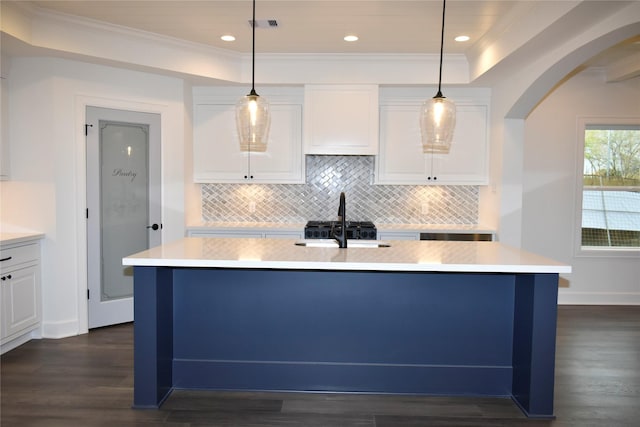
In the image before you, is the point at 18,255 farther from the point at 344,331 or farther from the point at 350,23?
the point at 350,23

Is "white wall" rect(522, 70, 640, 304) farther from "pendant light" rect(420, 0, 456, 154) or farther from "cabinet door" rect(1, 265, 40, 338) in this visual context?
"cabinet door" rect(1, 265, 40, 338)

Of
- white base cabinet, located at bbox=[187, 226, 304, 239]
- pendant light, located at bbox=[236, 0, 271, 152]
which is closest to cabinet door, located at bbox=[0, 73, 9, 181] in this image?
white base cabinet, located at bbox=[187, 226, 304, 239]

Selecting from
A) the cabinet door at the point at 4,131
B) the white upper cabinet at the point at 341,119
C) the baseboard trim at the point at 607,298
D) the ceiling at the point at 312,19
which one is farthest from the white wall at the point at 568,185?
the cabinet door at the point at 4,131

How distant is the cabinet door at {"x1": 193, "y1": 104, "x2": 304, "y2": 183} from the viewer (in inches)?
206

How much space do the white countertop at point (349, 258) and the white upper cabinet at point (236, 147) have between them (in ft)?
6.91

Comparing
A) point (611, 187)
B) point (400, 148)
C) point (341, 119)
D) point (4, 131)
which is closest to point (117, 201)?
point (4, 131)

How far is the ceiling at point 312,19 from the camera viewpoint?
3562mm

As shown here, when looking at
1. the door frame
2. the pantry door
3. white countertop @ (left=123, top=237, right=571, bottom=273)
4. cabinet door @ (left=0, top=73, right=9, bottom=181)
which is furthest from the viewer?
the pantry door

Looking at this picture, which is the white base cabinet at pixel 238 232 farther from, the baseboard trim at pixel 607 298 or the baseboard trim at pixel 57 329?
the baseboard trim at pixel 607 298

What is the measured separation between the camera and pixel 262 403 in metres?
2.88

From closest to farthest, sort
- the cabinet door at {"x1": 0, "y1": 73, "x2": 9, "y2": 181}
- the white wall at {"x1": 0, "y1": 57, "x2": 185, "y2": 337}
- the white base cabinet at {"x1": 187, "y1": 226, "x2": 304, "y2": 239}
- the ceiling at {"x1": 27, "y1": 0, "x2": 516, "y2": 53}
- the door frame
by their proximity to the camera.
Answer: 1. the ceiling at {"x1": 27, "y1": 0, "x2": 516, "y2": 53}
2. the cabinet door at {"x1": 0, "y1": 73, "x2": 9, "y2": 181}
3. the white wall at {"x1": 0, "y1": 57, "x2": 185, "y2": 337}
4. the door frame
5. the white base cabinet at {"x1": 187, "y1": 226, "x2": 304, "y2": 239}

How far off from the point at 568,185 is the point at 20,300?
18.1ft

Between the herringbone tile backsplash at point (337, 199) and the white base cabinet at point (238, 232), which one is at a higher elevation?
the herringbone tile backsplash at point (337, 199)

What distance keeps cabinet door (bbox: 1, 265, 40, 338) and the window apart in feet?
18.5
